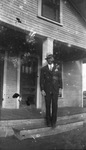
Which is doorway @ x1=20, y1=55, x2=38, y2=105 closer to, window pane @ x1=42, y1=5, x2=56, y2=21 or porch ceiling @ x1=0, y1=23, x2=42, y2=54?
porch ceiling @ x1=0, y1=23, x2=42, y2=54

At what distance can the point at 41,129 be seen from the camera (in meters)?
4.19

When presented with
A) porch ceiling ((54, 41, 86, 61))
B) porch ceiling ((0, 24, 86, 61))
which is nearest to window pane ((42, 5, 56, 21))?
porch ceiling ((0, 24, 86, 61))

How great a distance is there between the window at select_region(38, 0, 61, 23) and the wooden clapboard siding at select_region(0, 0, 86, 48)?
0.54ft

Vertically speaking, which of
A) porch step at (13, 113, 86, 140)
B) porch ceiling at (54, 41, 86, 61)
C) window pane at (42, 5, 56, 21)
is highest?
window pane at (42, 5, 56, 21)

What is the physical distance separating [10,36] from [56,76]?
98.2 inches

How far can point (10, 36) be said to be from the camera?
6.17 m

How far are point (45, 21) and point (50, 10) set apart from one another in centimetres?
66

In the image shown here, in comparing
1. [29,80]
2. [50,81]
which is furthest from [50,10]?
[50,81]

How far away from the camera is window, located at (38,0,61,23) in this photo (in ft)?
19.8

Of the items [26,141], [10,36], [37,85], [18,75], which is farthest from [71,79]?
[26,141]

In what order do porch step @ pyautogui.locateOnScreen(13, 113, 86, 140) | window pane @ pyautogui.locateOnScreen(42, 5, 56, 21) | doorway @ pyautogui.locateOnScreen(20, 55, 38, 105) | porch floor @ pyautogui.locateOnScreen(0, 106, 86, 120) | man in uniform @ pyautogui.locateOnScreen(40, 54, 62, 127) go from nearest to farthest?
porch step @ pyautogui.locateOnScreen(13, 113, 86, 140)
man in uniform @ pyautogui.locateOnScreen(40, 54, 62, 127)
porch floor @ pyautogui.locateOnScreen(0, 106, 86, 120)
window pane @ pyautogui.locateOnScreen(42, 5, 56, 21)
doorway @ pyautogui.locateOnScreen(20, 55, 38, 105)

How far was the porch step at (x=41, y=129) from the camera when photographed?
3843 millimetres

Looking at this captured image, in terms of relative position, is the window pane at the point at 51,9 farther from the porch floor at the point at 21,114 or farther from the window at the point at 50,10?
the porch floor at the point at 21,114

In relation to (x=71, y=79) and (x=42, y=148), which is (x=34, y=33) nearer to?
(x=42, y=148)
